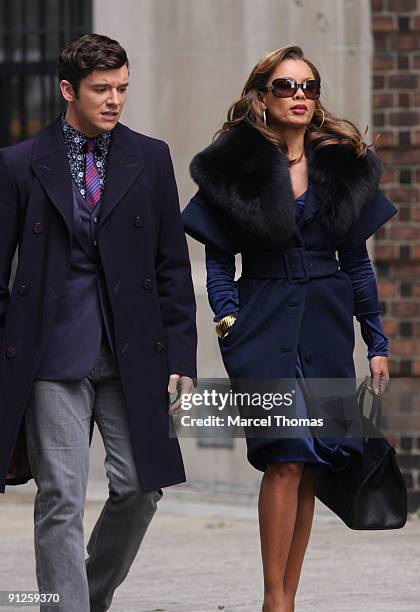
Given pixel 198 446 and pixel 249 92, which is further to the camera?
pixel 198 446

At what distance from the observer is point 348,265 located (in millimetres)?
6367

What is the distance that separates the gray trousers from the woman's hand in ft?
3.16

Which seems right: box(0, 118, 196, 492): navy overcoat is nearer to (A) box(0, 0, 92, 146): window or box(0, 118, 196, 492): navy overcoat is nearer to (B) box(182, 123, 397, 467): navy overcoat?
(B) box(182, 123, 397, 467): navy overcoat

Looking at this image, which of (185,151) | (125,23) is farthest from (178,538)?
(125,23)

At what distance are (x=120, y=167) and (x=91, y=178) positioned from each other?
0.10 metres

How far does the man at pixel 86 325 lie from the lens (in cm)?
557

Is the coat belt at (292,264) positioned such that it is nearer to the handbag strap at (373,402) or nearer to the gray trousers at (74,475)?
the handbag strap at (373,402)

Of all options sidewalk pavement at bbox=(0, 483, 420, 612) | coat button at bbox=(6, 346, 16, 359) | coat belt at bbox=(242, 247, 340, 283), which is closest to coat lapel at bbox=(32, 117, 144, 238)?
coat button at bbox=(6, 346, 16, 359)

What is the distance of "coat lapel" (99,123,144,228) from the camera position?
18.6 ft

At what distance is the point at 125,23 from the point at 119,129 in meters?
5.27

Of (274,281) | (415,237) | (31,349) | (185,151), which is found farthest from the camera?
(185,151)

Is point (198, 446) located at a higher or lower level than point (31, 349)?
lower

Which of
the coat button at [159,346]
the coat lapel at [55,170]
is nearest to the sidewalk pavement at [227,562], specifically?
the coat button at [159,346]

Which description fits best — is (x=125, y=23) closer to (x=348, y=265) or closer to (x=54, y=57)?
(x=54, y=57)
